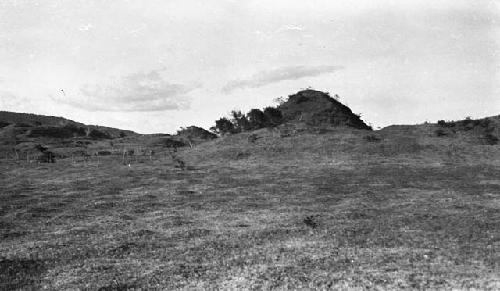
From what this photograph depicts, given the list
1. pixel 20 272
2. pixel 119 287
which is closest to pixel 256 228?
pixel 119 287

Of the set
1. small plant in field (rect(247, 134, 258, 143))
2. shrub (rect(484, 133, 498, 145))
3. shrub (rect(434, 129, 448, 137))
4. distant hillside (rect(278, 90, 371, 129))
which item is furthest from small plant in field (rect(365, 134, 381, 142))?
distant hillside (rect(278, 90, 371, 129))

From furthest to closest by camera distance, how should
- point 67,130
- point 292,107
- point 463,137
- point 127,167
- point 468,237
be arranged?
point 67,130, point 292,107, point 463,137, point 127,167, point 468,237

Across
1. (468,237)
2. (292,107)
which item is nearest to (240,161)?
(468,237)

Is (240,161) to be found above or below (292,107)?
below

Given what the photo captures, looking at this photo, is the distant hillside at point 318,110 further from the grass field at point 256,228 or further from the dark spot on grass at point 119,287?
the dark spot on grass at point 119,287

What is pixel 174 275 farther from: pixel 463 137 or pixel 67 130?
pixel 67 130

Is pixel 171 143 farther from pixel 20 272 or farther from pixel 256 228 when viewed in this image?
pixel 20 272

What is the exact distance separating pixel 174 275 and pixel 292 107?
427 ft

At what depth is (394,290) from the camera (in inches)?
632

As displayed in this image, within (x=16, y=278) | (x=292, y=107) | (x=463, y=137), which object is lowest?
(x=16, y=278)

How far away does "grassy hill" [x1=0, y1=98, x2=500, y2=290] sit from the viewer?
18422mm

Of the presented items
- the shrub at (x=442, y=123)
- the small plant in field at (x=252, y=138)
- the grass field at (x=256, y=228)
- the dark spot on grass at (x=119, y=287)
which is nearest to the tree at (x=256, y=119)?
the small plant in field at (x=252, y=138)

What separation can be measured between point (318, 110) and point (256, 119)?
750 inches

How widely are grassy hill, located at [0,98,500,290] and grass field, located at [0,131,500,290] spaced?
0.09 m
